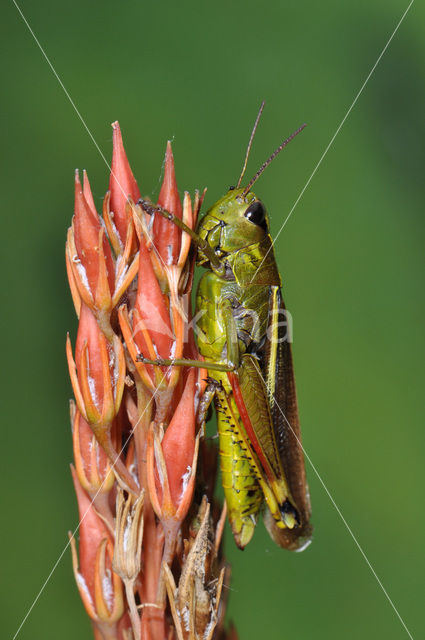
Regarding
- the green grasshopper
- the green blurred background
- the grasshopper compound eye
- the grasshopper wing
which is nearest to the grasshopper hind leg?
the green grasshopper

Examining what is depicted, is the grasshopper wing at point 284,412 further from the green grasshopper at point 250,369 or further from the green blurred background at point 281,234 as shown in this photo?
the green blurred background at point 281,234

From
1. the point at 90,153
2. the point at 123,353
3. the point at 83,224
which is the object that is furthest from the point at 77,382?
the point at 90,153

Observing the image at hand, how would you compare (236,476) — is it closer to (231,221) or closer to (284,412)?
(284,412)

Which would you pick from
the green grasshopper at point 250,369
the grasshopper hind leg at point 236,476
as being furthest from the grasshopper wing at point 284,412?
the grasshopper hind leg at point 236,476

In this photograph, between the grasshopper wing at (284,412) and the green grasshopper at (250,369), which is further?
the grasshopper wing at (284,412)

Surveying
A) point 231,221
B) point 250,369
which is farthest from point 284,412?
point 231,221

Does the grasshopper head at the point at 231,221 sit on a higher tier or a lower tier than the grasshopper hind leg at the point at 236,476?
higher
